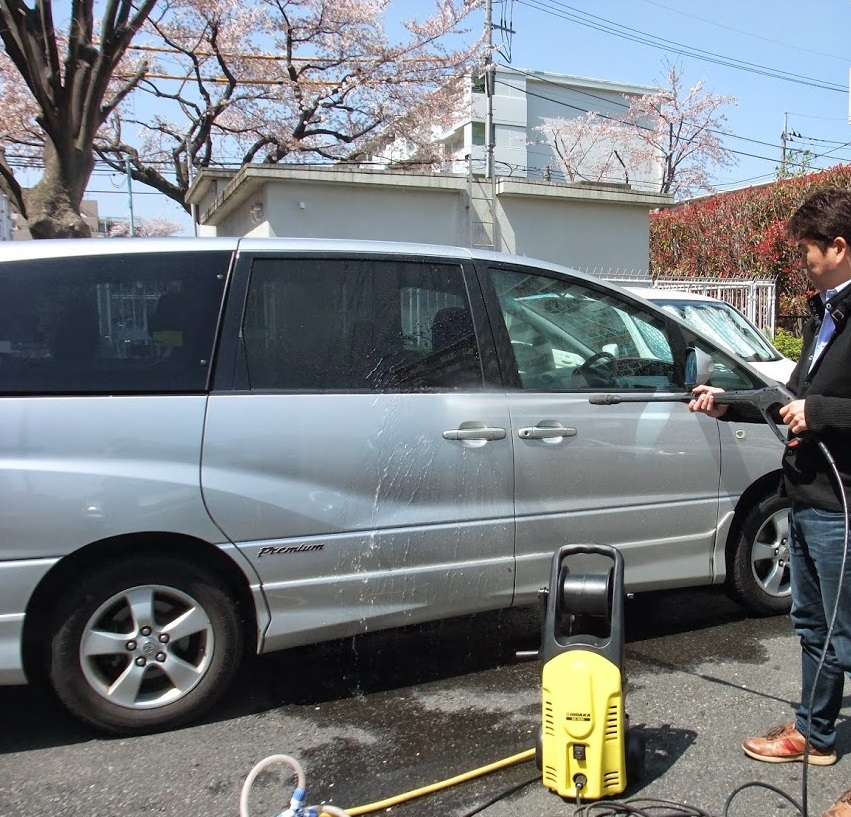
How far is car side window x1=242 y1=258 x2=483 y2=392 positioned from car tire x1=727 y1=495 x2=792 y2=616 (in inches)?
64.6

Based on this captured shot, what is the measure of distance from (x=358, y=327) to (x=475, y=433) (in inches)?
25.3

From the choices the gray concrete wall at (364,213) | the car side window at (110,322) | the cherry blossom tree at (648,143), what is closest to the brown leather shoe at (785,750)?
the car side window at (110,322)

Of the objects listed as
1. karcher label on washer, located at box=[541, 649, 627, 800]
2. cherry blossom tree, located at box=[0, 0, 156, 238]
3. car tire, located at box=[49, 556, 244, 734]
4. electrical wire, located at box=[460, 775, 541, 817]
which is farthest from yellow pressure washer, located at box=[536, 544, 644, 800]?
cherry blossom tree, located at box=[0, 0, 156, 238]

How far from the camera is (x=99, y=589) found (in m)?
2.93

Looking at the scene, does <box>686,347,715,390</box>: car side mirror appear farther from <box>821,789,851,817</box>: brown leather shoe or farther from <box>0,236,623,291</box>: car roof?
<box>821,789,851,817</box>: brown leather shoe

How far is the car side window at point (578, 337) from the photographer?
3.58m

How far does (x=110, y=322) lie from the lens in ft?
9.94

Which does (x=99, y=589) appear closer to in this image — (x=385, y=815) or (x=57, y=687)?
(x=57, y=687)

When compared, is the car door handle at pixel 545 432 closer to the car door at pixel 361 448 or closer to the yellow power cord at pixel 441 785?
the car door at pixel 361 448

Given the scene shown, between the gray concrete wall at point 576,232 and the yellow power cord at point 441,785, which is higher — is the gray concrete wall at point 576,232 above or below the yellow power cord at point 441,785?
above

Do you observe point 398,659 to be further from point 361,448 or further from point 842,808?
point 842,808

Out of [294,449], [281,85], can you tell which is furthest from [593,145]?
[294,449]

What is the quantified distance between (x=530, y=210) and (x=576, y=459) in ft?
38.5

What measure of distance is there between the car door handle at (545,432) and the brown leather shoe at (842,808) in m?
1.61
